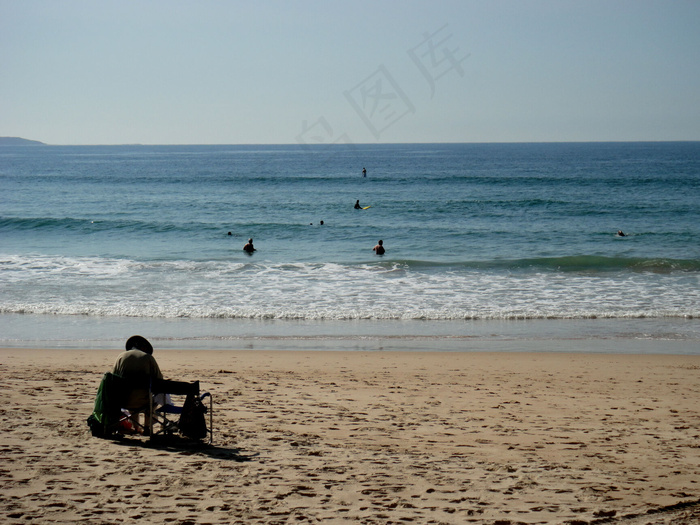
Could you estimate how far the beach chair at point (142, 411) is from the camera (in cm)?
648

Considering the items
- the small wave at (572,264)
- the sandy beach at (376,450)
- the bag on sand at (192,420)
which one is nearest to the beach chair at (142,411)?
the bag on sand at (192,420)

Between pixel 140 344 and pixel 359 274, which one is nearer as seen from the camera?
pixel 140 344

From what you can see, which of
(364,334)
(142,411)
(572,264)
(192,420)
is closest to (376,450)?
(192,420)

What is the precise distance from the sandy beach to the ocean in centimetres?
282

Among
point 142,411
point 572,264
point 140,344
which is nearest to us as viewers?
point 142,411

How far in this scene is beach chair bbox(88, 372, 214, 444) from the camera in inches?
255

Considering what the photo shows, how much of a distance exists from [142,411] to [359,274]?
566 inches

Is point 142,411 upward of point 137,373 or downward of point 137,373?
downward

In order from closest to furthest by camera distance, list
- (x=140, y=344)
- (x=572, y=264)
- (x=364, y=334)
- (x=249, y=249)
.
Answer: (x=140, y=344) < (x=364, y=334) < (x=572, y=264) < (x=249, y=249)

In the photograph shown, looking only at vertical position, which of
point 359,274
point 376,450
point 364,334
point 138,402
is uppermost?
point 138,402

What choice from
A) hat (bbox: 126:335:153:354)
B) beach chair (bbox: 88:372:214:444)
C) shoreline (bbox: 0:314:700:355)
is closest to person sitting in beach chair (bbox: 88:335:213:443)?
beach chair (bbox: 88:372:214:444)

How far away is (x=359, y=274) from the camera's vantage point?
20.7 m

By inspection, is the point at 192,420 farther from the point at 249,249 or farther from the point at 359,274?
the point at 249,249

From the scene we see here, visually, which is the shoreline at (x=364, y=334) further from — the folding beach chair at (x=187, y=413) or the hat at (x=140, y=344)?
the folding beach chair at (x=187, y=413)
